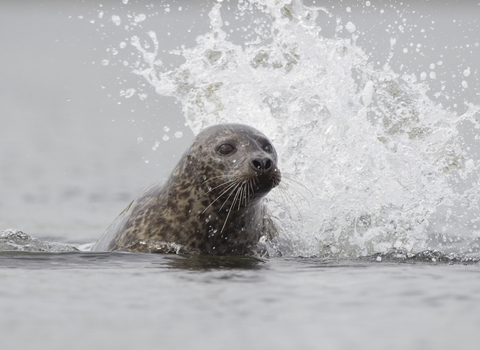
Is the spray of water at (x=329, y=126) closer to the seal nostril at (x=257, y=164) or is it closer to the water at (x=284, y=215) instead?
the water at (x=284, y=215)

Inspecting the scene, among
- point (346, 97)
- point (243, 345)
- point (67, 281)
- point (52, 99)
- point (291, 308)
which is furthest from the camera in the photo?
point (52, 99)

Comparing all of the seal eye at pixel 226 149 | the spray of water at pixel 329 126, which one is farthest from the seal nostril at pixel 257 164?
the spray of water at pixel 329 126

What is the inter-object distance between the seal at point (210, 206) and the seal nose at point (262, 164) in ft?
0.29

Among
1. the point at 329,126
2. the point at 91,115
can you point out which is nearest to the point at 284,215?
the point at 329,126

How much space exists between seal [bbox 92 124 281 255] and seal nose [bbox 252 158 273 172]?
89 mm

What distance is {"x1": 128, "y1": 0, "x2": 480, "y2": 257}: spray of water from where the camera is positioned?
23.2ft

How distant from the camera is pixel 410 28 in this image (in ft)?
81.7

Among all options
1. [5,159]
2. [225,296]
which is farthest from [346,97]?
[5,159]

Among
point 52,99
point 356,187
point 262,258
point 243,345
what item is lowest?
point 243,345

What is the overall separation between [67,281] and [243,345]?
190 centimetres

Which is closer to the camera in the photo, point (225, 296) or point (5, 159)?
point (225, 296)

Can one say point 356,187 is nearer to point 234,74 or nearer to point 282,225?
point 282,225

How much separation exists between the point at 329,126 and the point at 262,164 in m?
2.43

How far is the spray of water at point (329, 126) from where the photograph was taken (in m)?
7.06
